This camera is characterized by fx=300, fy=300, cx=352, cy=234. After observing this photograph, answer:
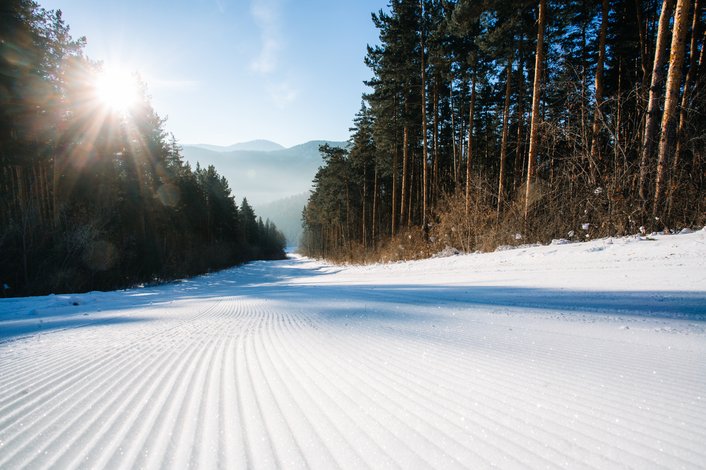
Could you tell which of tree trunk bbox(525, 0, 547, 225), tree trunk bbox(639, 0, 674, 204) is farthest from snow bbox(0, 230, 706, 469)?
tree trunk bbox(525, 0, 547, 225)

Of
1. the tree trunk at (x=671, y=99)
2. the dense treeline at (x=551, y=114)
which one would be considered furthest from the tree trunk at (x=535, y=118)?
the tree trunk at (x=671, y=99)

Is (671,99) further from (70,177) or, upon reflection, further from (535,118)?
(70,177)

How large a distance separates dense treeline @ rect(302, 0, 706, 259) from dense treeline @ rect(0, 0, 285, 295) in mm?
12241

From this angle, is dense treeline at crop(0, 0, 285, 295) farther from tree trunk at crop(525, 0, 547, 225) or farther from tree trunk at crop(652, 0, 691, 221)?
tree trunk at crop(652, 0, 691, 221)

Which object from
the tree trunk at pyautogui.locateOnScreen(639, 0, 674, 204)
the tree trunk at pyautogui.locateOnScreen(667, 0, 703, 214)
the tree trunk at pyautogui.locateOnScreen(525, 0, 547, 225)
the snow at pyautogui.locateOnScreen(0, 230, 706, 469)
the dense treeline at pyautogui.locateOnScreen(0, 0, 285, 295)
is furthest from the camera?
the dense treeline at pyautogui.locateOnScreen(0, 0, 285, 295)

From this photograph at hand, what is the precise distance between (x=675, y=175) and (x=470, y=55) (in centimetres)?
1097

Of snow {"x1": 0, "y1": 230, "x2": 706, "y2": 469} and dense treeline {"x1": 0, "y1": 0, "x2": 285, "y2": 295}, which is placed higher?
dense treeline {"x1": 0, "y1": 0, "x2": 285, "y2": 295}

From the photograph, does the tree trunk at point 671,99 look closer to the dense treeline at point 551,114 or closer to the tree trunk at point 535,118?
the dense treeline at point 551,114

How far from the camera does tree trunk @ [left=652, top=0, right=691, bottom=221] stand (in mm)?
4660

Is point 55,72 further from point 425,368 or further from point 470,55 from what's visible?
point 425,368

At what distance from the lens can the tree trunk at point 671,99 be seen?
4.66 meters

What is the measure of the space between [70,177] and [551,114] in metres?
21.9

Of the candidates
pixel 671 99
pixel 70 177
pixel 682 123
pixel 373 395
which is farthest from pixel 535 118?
pixel 70 177

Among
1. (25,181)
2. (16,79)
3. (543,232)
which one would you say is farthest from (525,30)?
(25,181)
